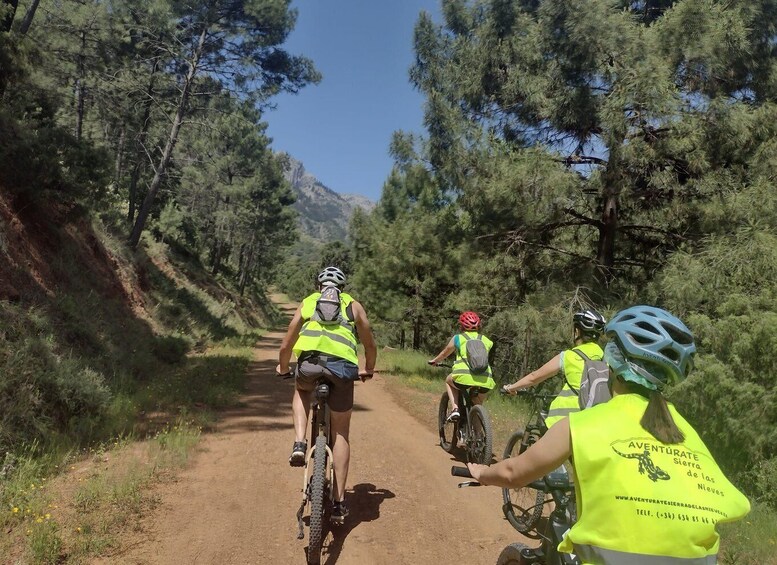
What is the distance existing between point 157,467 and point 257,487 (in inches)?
46.2

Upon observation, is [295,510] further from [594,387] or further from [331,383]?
[594,387]

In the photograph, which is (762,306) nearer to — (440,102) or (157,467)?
(157,467)

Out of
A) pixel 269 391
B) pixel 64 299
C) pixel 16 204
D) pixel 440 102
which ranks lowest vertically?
pixel 269 391

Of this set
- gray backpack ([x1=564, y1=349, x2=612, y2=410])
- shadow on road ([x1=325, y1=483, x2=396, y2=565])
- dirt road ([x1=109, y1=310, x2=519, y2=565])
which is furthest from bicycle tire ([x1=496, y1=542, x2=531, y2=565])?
shadow on road ([x1=325, y1=483, x2=396, y2=565])

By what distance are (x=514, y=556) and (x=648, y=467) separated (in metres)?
1.52

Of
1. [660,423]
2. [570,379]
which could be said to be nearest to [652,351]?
[660,423]

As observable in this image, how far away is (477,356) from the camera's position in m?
6.38

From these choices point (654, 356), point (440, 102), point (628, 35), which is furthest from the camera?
point (440, 102)

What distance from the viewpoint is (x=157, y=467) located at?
18.5ft

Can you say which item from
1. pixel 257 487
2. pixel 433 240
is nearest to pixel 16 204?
pixel 257 487

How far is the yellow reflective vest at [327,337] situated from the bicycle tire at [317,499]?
708 millimetres

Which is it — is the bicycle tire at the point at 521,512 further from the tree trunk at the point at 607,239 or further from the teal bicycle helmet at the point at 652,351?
the tree trunk at the point at 607,239

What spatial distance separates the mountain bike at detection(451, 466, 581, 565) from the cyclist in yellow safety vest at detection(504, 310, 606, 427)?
3.09ft

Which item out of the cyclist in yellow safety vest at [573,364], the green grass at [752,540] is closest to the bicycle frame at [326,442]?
the cyclist in yellow safety vest at [573,364]
